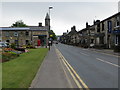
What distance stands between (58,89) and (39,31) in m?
66.8

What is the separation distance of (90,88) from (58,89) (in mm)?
1354

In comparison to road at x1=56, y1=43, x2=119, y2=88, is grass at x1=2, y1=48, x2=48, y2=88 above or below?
above

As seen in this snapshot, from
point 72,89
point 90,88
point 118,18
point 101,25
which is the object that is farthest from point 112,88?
point 101,25

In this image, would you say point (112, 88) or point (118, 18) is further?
point (118, 18)

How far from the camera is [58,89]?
6.57 m

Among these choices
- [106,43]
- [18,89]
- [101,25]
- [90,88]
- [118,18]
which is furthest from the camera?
[101,25]

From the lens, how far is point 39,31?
72250 mm

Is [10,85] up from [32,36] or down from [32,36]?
down

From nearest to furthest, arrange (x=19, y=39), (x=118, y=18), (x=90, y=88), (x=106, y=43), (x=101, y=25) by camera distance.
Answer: (x=90, y=88) → (x=118, y=18) → (x=106, y=43) → (x=101, y=25) → (x=19, y=39)

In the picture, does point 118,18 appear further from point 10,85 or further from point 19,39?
point 19,39

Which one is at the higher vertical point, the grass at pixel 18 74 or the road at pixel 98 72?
the grass at pixel 18 74

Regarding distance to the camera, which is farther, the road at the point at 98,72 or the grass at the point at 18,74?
the road at the point at 98,72

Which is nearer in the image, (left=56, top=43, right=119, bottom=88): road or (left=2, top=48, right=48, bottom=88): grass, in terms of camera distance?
(left=2, top=48, right=48, bottom=88): grass

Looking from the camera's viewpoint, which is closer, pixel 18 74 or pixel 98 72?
pixel 18 74
